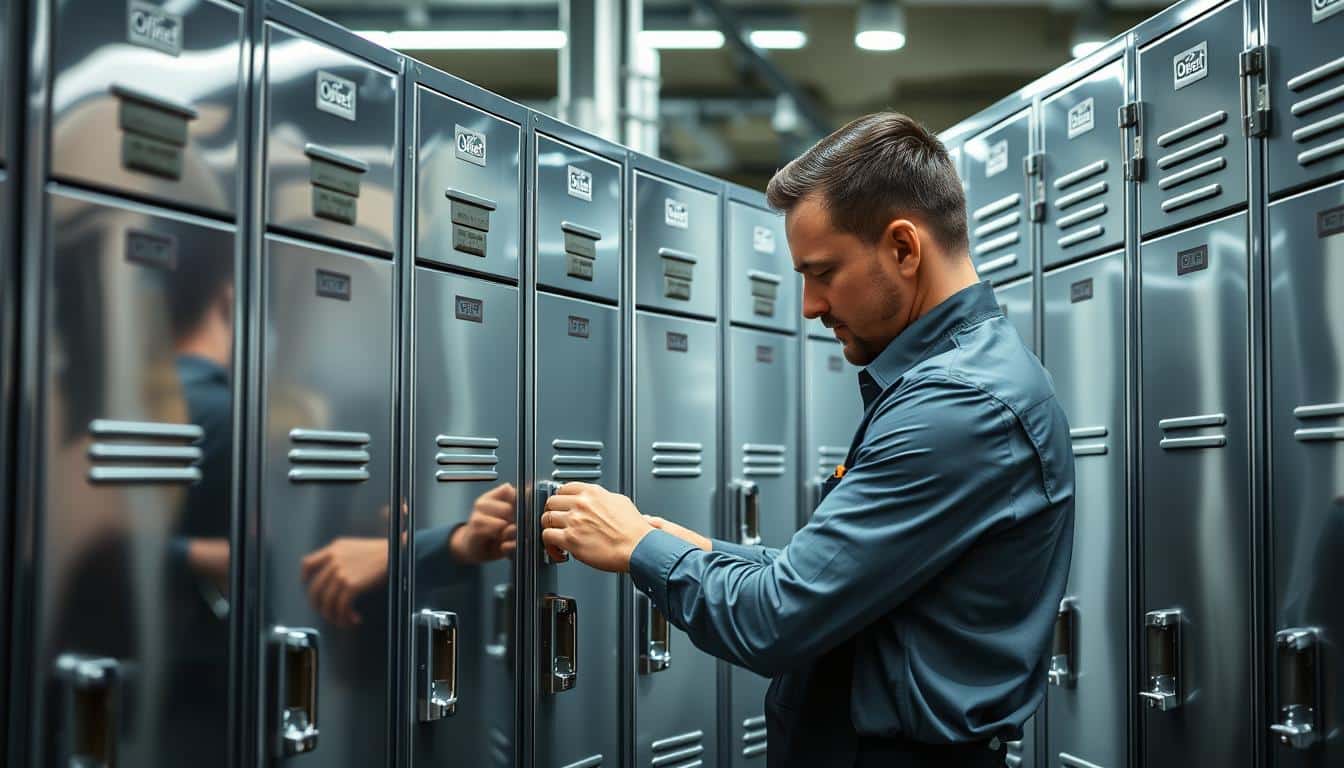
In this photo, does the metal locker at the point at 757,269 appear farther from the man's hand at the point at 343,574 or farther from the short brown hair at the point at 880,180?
the short brown hair at the point at 880,180

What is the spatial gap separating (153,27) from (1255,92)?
7.17 ft

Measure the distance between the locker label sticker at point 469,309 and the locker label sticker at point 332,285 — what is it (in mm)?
318

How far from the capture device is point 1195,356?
8.33 ft

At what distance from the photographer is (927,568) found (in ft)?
5.12

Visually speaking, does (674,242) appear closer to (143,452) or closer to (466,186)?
(466,186)

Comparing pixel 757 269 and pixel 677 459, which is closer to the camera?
pixel 677 459

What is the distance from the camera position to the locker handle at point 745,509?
3.45 meters

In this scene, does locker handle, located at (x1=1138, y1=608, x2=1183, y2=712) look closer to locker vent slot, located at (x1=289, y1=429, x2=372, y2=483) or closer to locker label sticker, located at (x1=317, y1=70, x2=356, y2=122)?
locker vent slot, located at (x1=289, y1=429, x2=372, y2=483)

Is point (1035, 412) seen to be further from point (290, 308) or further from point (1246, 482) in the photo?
point (290, 308)

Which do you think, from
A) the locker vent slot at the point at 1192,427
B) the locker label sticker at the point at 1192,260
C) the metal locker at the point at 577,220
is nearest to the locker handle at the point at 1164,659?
the locker vent slot at the point at 1192,427

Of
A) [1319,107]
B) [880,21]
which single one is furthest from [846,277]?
[880,21]

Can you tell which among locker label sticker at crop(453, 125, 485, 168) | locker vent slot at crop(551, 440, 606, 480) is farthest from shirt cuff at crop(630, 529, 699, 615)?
locker label sticker at crop(453, 125, 485, 168)

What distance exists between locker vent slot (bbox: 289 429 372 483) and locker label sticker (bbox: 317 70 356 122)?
0.65 metres

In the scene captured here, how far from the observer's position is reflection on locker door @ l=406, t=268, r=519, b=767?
2430 mm
